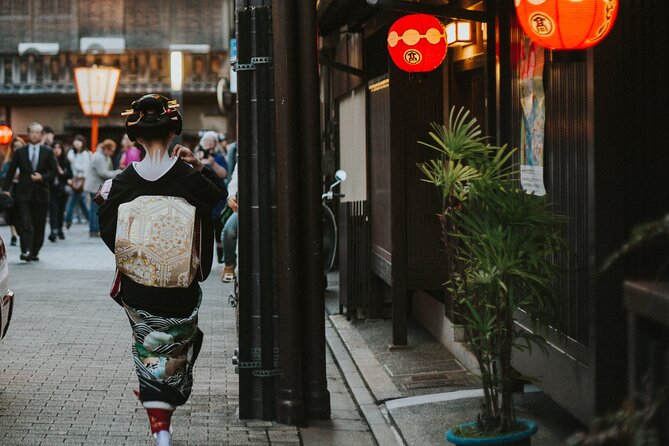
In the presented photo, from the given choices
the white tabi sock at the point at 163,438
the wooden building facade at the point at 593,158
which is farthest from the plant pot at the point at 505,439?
the white tabi sock at the point at 163,438

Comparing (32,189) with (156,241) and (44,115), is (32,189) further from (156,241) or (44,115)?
(44,115)

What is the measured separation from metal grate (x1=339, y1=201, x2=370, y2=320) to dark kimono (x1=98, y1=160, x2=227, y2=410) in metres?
5.05

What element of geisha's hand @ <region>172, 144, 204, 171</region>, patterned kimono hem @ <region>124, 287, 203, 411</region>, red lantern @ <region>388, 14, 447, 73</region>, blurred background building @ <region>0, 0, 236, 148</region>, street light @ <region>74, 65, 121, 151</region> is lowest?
patterned kimono hem @ <region>124, 287, 203, 411</region>

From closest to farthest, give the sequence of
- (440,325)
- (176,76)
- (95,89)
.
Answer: (440,325), (176,76), (95,89)

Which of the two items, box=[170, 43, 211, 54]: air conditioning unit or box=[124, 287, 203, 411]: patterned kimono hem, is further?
box=[170, 43, 211, 54]: air conditioning unit

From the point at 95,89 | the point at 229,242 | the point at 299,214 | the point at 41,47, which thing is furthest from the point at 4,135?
the point at 299,214

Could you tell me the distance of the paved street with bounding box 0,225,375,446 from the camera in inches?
270

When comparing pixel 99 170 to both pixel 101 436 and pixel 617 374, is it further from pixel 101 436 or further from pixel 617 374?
pixel 617 374

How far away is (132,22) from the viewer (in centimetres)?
3741

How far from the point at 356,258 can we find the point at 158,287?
536cm

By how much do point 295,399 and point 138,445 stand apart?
3.50ft

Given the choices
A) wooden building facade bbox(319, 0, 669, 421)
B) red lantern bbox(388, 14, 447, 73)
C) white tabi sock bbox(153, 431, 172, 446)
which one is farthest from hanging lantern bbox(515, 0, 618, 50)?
red lantern bbox(388, 14, 447, 73)

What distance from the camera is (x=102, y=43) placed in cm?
3712

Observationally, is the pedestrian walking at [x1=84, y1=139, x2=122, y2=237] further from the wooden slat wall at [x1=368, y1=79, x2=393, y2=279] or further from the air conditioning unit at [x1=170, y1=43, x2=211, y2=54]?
the wooden slat wall at [x1=368, y1=79, x2=393, y2=279]
